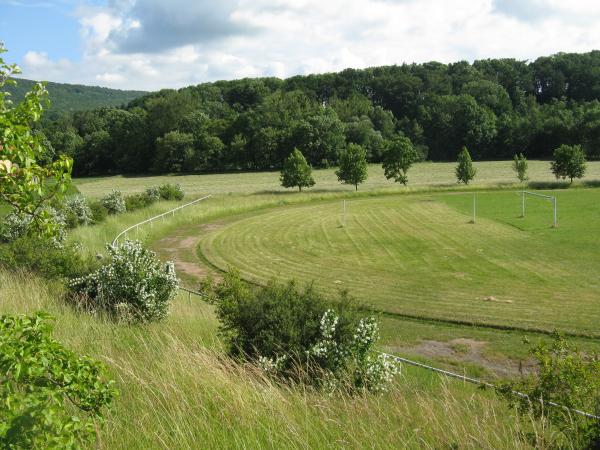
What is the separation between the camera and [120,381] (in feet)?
17.9

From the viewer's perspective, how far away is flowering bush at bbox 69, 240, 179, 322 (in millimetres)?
10586

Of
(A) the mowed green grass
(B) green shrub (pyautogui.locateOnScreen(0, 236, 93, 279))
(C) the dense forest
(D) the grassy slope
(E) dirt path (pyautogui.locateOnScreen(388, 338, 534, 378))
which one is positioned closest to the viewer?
(E) dirt path (pyautogui.locateOnScreen(388, 338, 534, 378))

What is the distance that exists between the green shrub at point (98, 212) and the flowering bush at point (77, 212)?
672 mm

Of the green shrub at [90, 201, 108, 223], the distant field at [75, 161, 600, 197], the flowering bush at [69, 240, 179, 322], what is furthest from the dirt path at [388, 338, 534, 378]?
the distant field at [75, 161, 600, 197]

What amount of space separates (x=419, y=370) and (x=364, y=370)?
3.80 meters

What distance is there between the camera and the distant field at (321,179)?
213 feet

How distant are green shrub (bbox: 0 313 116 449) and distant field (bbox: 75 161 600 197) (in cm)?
5772

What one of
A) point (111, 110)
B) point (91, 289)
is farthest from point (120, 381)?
point (111, 110)

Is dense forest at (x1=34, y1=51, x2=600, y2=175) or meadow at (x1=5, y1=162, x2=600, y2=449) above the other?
dense forest at (x1=34, y1=51, x2=600, y2=175)

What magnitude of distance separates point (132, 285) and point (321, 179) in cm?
6364

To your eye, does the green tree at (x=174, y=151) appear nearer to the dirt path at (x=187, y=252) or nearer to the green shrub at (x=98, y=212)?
the dirt path at (x=187, y=252)

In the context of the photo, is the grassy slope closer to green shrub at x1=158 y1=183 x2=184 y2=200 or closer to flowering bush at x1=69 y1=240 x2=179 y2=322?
green shrub at x1=158 y1=183 x2=184 y2=200

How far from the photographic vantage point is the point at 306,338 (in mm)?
8125

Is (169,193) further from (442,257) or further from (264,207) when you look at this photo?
(442,257)
